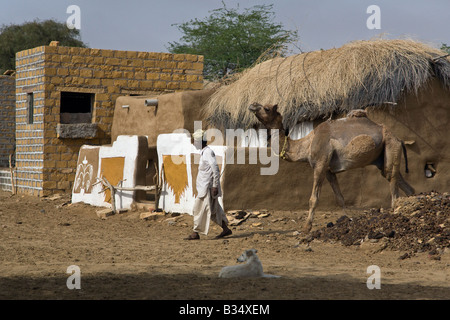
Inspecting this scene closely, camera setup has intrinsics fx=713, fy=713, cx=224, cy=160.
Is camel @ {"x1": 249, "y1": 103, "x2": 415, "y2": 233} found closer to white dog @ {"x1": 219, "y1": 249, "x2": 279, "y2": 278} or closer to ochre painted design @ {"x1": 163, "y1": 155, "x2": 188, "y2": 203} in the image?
ochre painted design @ {"x1": 163, "y1": 155, "x2": 188, "y2": 203}

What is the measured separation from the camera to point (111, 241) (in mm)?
11391

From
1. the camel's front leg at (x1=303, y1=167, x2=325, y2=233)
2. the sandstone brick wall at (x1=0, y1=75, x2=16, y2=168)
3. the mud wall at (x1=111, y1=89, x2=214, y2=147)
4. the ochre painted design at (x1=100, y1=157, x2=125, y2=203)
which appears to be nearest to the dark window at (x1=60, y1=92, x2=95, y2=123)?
the mud wall at (x1=111, y1=89, x2=214, y2=147)

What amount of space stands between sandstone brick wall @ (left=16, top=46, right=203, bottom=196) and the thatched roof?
4412 mm

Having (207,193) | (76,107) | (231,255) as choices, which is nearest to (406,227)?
(231,255)

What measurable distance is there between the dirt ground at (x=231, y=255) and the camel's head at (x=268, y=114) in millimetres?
1801

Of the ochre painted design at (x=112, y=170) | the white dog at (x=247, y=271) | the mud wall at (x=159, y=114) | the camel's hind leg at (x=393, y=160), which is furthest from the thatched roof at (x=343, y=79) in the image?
the white dog at (x=247, y=271)

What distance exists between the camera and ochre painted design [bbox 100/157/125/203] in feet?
50.6

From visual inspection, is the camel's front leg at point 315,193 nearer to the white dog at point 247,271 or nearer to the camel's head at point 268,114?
the camel's head at point 268,114

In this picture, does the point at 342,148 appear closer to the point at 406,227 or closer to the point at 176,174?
the point at 406,227

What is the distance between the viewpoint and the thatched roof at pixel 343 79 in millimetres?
13906

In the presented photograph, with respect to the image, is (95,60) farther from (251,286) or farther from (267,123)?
(251,286)

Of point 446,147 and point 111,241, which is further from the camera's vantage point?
point 446,147
